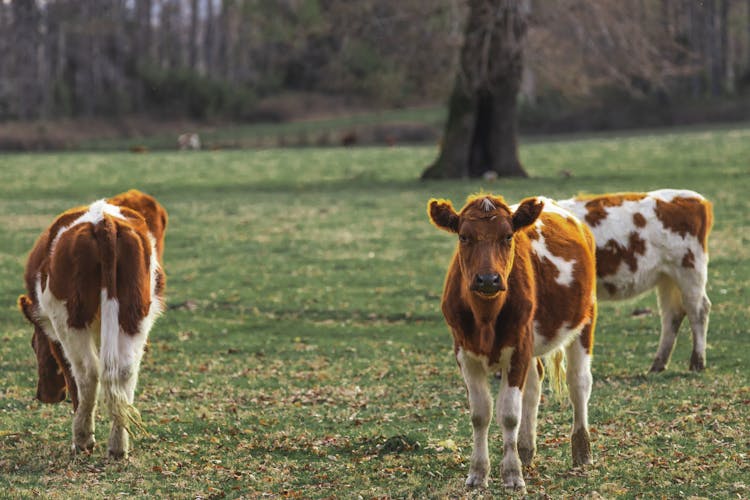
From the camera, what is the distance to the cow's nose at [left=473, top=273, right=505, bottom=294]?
7.37 meters

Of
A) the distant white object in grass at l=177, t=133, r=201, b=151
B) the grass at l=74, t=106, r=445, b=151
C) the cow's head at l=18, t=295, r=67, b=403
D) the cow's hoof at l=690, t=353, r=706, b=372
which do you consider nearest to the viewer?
the cow's head at l=18, t=295, r=67, b=403

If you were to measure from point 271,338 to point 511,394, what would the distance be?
8.09 metres

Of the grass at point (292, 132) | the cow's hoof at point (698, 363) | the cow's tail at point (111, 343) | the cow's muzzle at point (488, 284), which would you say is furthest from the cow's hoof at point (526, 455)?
the grass at point (292, 132)

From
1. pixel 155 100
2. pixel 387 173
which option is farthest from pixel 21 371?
pixel 155 100

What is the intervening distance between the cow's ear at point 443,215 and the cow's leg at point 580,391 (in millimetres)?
1633

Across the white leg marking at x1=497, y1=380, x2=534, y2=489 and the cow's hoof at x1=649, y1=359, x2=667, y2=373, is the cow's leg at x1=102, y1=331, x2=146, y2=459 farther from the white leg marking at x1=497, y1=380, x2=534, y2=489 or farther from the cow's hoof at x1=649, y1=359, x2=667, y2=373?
the cow's hoof at x1=649, y1=359, x2=667, y2=373

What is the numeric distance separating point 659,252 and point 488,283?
5.78 meters

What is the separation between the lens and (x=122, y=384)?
8.73 meters

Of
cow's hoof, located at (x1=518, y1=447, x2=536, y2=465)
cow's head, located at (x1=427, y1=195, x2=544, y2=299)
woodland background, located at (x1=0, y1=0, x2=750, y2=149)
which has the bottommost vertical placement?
cow's hoof, located at (x1=518, y1=447, x2=536, y2=465)

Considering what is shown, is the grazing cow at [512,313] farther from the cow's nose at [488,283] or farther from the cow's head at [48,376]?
the cow's head at [48,376]

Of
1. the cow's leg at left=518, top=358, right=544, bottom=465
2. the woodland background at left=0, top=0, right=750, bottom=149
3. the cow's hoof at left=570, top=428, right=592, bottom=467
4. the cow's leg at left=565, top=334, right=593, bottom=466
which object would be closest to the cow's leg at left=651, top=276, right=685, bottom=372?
the cow's leg at left=565, top=334, right=593, bottom=466

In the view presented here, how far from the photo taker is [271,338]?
15.6 m

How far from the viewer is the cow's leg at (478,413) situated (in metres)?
7.98

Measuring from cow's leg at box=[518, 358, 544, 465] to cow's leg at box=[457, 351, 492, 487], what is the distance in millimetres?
805
